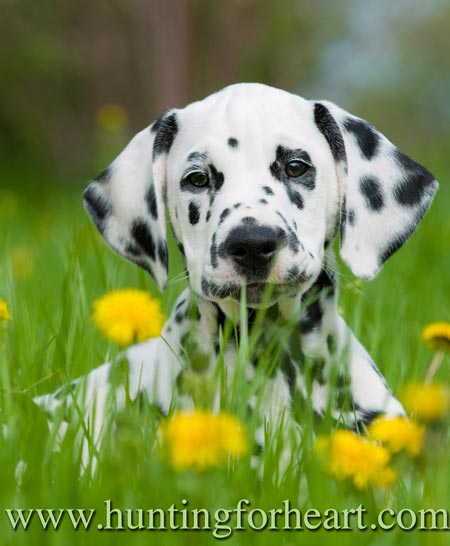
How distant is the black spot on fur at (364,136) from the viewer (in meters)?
3.11

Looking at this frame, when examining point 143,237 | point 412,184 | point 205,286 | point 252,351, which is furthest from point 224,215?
point 412,184

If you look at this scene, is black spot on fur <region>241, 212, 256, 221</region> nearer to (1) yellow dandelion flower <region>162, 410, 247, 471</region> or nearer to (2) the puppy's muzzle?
(2) the puppy's muzzle

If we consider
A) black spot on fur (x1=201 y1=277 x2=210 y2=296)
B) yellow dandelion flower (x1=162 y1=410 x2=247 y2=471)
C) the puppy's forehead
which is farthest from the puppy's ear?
yellow dandelion flower (x1=162 y1=410 x2=247 y2=471)

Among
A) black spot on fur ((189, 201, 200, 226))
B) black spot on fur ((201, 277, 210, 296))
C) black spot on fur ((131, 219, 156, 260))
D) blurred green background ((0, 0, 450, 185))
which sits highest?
black spot on fur ((189, 201, 200, 226))

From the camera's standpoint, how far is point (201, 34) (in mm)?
10312

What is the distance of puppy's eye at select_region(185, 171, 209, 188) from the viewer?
9.74 feet

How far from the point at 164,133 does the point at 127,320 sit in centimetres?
105

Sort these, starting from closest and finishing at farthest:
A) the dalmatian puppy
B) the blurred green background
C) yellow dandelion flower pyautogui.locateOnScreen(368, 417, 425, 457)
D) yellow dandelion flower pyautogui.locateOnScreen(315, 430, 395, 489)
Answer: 1. yellow dandelion flower pyautogui.locateOnScreen(368, 417, 425, 457)
2. yellow dandelion flower pyautogui.locateOnScreen(315, 430, 395, 489)
3. the dalmatian puppy
4. the blurred green background

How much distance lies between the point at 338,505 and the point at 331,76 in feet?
47.7

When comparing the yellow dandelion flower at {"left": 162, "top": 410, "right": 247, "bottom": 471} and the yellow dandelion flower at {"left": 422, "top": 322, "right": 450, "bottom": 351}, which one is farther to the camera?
the yellow dandelion flower at {"left": 422, "top": 322, "right": 450, "bottom": 351}

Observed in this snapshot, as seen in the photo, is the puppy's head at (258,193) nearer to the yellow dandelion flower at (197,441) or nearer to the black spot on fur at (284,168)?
the black spot on fur at (284,168)

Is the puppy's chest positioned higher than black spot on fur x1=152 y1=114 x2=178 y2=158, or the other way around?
black spot on fur x1=152 y1=114 x2=178 y2=158

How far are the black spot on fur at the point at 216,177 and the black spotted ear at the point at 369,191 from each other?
415 mm

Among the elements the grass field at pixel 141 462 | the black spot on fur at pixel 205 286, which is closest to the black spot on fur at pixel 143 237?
the grass field at pixel 141 462
